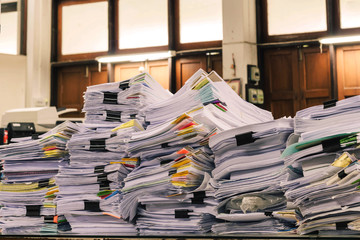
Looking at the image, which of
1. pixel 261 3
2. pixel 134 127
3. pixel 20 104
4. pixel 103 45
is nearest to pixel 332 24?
pixel 261 3

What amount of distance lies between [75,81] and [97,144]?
315 inches

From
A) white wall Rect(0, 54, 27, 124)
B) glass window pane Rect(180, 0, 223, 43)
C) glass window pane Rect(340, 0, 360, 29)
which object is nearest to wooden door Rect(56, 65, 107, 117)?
white wall Rect(0, 54, 27, 124)

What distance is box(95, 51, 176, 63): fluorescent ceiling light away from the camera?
8.41 m

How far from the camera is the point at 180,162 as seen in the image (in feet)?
4.79

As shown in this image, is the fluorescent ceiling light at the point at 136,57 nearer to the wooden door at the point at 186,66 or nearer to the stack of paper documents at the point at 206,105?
the wooden door at the point at 186,66

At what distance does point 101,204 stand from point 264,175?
0.54m

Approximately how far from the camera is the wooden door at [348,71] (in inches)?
300

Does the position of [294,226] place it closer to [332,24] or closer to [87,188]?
[87,188]

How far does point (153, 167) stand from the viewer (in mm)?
1517

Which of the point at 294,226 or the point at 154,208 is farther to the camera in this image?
the point at 154,208

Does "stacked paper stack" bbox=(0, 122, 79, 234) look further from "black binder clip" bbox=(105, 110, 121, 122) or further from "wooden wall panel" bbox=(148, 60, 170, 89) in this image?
"wooden wall panel" bbox=(148, 60, 170, 89)

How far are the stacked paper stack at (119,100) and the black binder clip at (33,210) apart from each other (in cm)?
32

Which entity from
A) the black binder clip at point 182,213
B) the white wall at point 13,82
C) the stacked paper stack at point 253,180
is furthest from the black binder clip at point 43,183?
the white wall at point 13,82

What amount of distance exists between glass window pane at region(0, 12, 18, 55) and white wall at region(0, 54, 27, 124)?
0.91 feet
